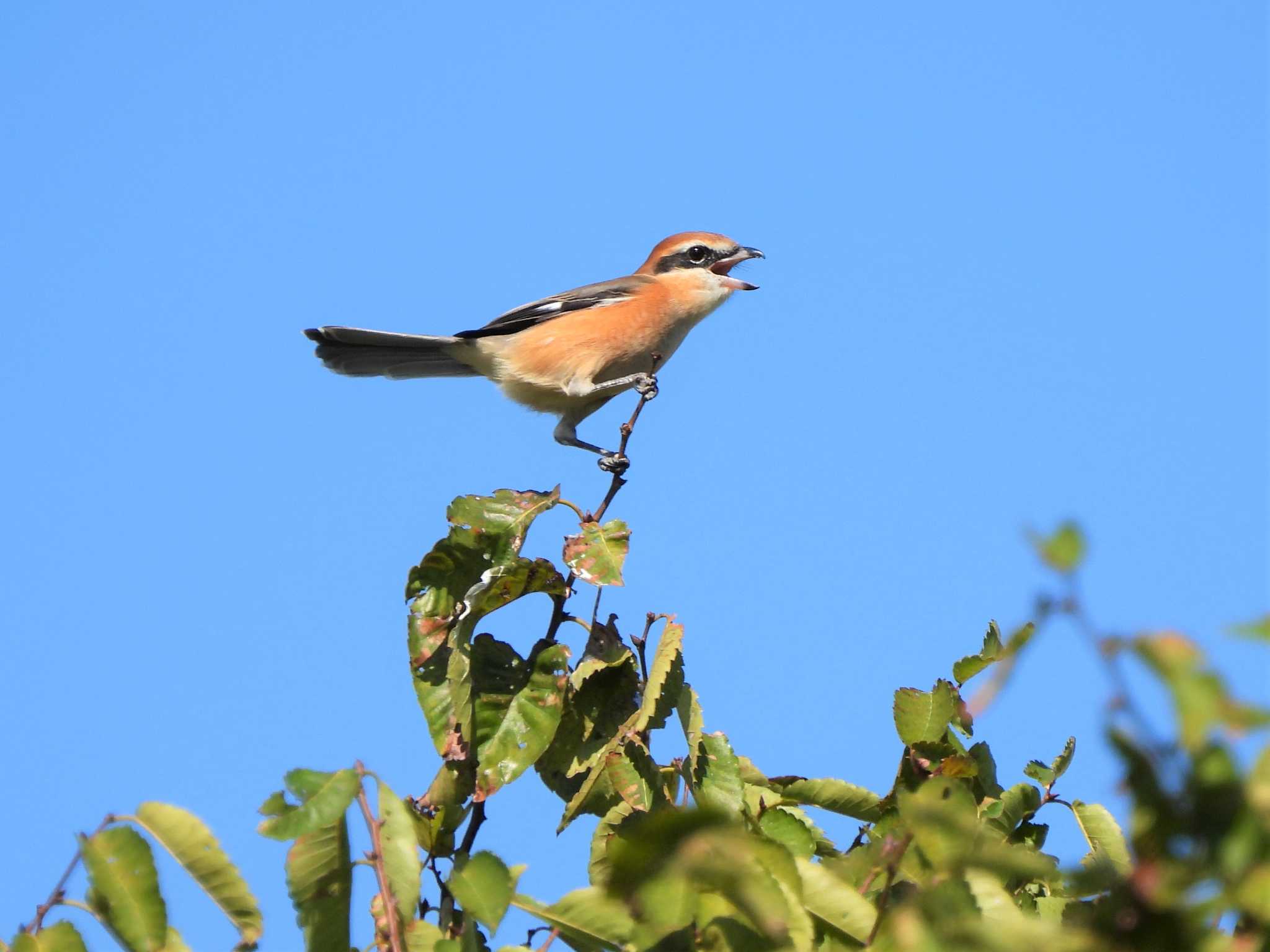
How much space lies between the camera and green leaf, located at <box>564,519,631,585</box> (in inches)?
134

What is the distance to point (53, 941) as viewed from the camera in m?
2.28

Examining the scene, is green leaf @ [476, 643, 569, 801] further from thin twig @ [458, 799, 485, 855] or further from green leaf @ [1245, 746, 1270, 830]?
green leaf @ [1245, 746, 1270, 830]

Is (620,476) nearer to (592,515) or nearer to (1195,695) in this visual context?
(592,515)

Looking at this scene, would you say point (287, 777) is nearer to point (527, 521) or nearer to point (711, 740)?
point (711, 740)

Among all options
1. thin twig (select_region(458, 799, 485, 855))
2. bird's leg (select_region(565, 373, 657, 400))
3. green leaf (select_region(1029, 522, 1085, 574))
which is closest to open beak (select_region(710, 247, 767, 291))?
bird's leg (select_region(565, 373, 657, 400))

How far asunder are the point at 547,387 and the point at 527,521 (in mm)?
3367

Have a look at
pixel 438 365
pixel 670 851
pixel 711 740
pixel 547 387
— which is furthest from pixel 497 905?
pixel 438 365

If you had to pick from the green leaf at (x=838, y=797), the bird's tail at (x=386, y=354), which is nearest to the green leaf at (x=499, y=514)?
the green leaf at (x=838, y=797)

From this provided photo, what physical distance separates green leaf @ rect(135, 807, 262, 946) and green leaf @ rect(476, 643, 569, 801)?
713 mm

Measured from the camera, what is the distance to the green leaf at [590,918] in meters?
2.12

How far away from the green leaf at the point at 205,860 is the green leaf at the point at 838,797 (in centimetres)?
125

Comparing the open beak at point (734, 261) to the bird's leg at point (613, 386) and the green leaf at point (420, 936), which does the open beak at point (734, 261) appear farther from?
the green leaf at point (420, 936)

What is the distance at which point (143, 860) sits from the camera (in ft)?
7.47

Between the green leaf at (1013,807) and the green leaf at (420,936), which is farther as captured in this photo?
the green leaf at (1013,807)
